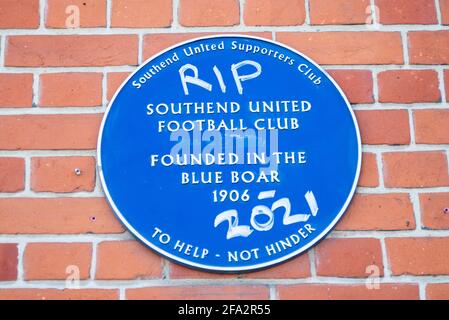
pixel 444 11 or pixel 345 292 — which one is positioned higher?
pixel 444 11

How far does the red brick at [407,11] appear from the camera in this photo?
1.66 meters

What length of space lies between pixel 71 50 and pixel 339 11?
0.65 m

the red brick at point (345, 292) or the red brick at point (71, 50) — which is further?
the red brick at point (71, 50)

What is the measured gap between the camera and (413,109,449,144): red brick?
157cm

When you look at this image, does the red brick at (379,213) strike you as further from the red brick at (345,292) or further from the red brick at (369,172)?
the red brick at (345,292)

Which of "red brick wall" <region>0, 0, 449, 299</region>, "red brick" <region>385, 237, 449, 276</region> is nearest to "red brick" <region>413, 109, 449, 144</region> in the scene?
"red brick wall" <region>0, 0, 449, 299</region>

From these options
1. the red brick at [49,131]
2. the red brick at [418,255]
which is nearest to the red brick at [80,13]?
the red brick at [49,131]

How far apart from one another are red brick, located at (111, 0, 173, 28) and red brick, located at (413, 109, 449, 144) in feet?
2.08

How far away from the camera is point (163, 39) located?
5.37 ft

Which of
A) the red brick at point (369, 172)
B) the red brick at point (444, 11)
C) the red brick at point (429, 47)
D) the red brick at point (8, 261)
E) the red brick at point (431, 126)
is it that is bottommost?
the red brick at point (8, 261)

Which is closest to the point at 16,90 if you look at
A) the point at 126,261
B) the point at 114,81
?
the point at 114,81

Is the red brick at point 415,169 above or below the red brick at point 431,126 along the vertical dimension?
below

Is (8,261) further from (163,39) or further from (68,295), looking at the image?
(163,39)

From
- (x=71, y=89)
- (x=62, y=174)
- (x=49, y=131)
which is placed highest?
(x=71, y=89)
